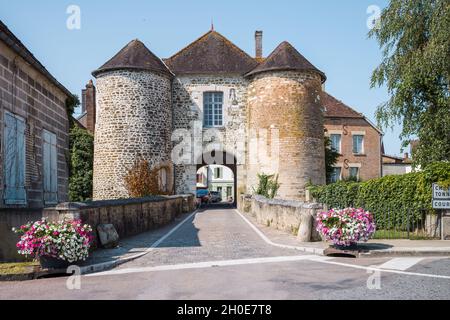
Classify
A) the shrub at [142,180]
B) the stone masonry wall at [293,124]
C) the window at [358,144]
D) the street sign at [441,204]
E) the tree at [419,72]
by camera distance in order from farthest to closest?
the window at [358,144] → the stone masonry wall at [293,124] → the shrub at [142,180] → the tree at [419,72] → the street sign at [441,204]

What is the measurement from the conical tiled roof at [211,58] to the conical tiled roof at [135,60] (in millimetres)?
1581

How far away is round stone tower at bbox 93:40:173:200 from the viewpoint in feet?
102

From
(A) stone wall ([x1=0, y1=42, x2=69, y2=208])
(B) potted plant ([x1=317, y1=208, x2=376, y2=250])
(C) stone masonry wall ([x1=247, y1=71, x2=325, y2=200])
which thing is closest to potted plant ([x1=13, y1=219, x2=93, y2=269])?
(A) stone wall ([x1=0, y1=42, x2=69, y2=208])

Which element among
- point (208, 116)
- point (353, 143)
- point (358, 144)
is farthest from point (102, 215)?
point (358, 144)

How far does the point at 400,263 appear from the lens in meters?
10.1

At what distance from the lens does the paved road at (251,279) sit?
716 cm

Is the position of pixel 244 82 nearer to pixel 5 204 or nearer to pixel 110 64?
pixel 110 64

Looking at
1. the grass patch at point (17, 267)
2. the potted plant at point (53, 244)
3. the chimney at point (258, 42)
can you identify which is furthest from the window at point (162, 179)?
the potted plant at point (53, 244)

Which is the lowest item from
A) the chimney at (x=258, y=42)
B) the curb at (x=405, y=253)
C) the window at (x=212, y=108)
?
the curb at (x=405, y=253)

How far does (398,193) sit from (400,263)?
6368mm

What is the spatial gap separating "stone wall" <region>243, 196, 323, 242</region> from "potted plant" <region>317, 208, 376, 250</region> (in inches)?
65.3

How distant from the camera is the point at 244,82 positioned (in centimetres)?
3397

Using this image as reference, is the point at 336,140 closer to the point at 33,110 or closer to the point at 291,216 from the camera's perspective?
the point at 291,216

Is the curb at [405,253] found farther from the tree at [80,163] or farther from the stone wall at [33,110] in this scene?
the tree at [80,163]
